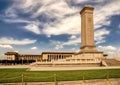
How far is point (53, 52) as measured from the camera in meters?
124

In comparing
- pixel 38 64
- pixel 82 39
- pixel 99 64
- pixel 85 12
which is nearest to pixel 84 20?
pixel 85 12

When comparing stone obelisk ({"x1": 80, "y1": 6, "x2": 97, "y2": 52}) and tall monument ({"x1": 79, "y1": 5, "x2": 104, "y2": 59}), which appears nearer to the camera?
tall monument ({"x1": 79, "y1": 5, "x2": 104, "y2": 59})

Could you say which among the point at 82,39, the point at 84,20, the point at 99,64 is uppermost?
the point at 84,20

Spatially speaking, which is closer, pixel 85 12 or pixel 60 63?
pixel 60 63

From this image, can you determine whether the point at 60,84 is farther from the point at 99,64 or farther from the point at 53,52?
the point at 53,52

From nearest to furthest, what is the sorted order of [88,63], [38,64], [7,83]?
[7,83] → [38,64] → [88,63]

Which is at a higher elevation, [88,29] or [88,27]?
[88,27]

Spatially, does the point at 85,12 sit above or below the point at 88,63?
above

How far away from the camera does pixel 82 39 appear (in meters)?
89.2

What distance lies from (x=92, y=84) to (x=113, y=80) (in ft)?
10.7

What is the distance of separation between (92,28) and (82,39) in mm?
7961

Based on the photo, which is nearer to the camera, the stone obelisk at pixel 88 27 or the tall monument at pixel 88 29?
the tall monument at pixel 88 29

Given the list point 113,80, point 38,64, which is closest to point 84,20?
point 38,64

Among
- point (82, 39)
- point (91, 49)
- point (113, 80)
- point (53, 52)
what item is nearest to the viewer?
point (113, 80)
